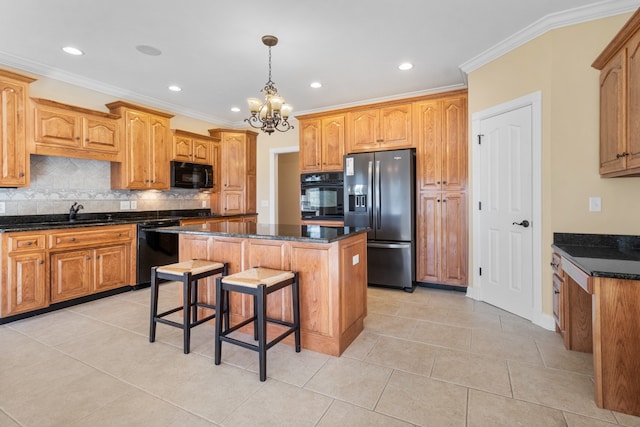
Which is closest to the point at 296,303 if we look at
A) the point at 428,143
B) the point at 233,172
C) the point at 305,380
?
the point at 305,380

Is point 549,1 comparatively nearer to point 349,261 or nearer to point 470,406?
point 349,261

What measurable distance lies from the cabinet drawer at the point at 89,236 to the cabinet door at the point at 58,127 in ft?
3.38

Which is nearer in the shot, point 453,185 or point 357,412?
point 357,412

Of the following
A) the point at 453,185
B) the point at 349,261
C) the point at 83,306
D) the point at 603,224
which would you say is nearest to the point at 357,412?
the point at 349,261

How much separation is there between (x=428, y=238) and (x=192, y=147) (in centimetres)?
403

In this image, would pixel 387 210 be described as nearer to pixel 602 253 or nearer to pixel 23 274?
pixel 602 253

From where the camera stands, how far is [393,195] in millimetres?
4090

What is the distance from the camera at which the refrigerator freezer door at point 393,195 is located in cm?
402

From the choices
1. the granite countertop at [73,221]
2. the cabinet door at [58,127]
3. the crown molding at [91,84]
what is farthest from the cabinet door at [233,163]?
the cabinet door at [58,127]

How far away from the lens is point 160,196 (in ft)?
16.5

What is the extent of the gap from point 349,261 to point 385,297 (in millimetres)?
1548

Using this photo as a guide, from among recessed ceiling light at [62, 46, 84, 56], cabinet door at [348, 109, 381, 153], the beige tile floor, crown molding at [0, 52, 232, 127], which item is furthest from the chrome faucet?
cabinet door at [348, 109, 381, 153]

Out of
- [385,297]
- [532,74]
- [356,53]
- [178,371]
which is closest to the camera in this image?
[178,371]

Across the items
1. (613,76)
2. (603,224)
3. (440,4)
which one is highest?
(440,4)
